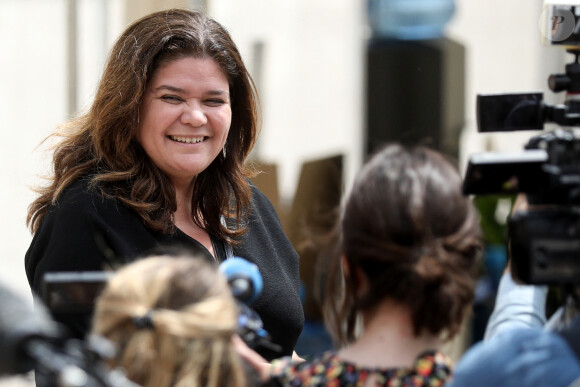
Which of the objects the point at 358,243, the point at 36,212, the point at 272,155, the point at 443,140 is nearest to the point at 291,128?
the point at 272,155

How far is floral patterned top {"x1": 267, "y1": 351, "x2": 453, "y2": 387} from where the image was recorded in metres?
1.77

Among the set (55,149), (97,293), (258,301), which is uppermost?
(55,149)

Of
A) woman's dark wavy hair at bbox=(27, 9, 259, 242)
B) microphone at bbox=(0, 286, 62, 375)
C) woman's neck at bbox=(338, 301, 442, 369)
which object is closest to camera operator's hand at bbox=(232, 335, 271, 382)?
woman's neck at bbox=(338, 301, 442, 369)

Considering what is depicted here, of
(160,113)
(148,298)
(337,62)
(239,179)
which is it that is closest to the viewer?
(148,298)

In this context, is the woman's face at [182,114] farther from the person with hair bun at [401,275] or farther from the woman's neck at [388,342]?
the woman's neck at [388,342]

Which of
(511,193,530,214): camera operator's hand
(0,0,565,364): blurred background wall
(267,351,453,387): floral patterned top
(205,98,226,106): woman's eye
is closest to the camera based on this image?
(267,351,453,387): floral patterned top

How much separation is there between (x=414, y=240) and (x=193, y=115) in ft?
3.33

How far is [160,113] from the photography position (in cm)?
262

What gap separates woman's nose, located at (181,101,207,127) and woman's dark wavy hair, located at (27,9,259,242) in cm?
13

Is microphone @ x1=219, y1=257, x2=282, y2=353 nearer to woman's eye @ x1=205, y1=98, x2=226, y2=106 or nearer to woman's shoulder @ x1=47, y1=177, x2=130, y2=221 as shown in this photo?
woman's shoulder @ x1=47, y1=177, x2=130, y2=221

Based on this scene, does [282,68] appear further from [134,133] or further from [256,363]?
[256,363]

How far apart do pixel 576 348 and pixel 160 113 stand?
1.34m

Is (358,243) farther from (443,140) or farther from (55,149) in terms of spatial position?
(443,140)

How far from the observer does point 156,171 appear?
2.67 meters
